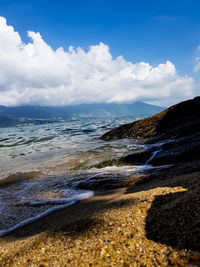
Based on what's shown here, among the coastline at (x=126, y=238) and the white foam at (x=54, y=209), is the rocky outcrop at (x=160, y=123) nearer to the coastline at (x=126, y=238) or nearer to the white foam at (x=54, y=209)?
the white foam at (x=54, y=209)

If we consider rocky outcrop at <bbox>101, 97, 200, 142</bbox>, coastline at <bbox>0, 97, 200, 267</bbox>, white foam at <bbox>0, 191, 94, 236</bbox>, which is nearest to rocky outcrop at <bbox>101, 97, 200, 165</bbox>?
rocky outcrop at <bbox>101, 97, 200, 142</bbox>

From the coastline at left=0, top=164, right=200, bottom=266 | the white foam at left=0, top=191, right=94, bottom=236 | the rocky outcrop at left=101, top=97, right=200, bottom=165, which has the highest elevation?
the rocky outcrop at left=101, top=97, right=200, bottom=165

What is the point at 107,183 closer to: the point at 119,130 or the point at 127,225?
the point at 127,225

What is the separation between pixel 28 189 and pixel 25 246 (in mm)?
5766

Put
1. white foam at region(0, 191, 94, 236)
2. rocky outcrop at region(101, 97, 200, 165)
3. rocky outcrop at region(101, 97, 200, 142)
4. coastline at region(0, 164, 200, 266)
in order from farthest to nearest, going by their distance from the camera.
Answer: rocky outcrop at region(101, 97, 200, 142) → rocky outcrop at region(101, 97, 200, 165) → white foam at region(0, 191, 94, 236) → coastline at region(0, 164, 200, 266)

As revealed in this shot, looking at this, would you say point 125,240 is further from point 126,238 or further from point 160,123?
point 160,123

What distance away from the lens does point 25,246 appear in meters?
3.99

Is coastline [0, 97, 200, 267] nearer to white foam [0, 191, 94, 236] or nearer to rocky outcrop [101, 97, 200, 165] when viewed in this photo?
white foam [0, 191, 94, 236]

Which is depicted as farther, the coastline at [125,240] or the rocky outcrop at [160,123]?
the rocky outcrop at [160,123]

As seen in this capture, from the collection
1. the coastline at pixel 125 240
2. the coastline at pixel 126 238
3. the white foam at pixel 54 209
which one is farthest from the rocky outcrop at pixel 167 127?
the coastline at pixel 125 240

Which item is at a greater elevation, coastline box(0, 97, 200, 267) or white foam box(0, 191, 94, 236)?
coastline box(0, 97, 200, 267)

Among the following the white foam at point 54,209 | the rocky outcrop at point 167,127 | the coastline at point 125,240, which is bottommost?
the white foam at point 54,209

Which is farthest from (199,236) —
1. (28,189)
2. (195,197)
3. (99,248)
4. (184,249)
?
(28,189)

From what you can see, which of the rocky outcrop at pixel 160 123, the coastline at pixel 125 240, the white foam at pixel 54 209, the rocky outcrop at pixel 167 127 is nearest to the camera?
the coastline at pixel 125 240
